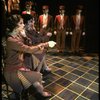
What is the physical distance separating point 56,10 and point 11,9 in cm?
420

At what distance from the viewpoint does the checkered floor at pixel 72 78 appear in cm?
402

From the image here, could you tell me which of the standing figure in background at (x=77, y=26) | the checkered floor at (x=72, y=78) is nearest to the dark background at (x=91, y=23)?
the standing figure in background at (x=77, y=26)

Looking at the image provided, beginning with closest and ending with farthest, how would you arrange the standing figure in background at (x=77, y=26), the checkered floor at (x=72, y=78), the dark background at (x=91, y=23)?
the checkered floor at (x=72, y=78)
the standing figure in background at (x=77, y=26)
the dark background at (x=91, y=23)

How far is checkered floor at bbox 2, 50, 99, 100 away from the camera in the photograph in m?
4.02

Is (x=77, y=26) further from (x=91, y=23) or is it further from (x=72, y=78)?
(x=72, y=78)

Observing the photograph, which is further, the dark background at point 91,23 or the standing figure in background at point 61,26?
the dark background at point 91,23

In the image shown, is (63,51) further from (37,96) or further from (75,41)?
(37,96)

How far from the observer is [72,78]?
4.89 metres

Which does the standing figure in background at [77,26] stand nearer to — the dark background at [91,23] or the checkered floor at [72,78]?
the dark background at [91,23]

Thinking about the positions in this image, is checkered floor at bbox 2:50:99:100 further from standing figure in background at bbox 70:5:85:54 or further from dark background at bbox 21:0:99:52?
dark background at bbox 21:0:99:52

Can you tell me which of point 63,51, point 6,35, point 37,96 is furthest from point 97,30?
point 6,35

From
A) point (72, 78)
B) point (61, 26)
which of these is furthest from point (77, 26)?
point (72, 78)

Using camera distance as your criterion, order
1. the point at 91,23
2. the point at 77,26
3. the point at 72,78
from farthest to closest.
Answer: the point at 91,23
the point at 77,26
the point at 72,78

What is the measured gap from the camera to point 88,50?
769 cm
